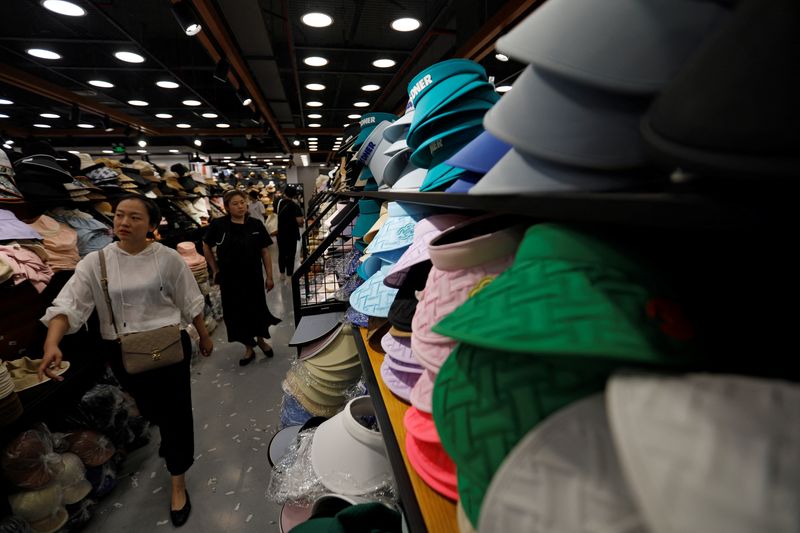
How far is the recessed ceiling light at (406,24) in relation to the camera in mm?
4777

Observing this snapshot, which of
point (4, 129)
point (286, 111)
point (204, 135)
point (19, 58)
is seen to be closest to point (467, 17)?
point (19, 58)

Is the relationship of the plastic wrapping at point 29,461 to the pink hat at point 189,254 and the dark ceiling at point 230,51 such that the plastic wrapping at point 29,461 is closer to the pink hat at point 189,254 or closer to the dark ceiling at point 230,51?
the pink hat at point 189,254

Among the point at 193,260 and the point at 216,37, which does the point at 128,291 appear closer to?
the point at 193,260

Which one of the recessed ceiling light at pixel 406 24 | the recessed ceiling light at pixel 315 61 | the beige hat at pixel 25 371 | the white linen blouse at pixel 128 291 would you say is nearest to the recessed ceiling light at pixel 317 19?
the recessed ceiling light at pixel 406 24

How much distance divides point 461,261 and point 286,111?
430 inches

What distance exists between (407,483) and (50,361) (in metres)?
1.97

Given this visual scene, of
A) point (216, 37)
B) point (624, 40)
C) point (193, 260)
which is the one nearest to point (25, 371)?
point (193, 260)

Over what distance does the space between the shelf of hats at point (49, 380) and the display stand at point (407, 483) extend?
5.79 feet

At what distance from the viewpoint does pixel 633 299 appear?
334 millimetres

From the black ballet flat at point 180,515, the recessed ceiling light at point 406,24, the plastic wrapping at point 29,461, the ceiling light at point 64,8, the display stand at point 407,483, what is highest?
the recessed ceiling light at point 406,24

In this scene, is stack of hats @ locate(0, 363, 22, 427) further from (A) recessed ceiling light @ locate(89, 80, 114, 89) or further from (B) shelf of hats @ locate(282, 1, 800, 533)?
(A) recessed ceiling light @ locate(89, 80, 114, 89)

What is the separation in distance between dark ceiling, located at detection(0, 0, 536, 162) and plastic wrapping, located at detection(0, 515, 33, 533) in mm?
2924

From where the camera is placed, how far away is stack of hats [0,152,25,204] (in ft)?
7.26

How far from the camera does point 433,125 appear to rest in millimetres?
957
